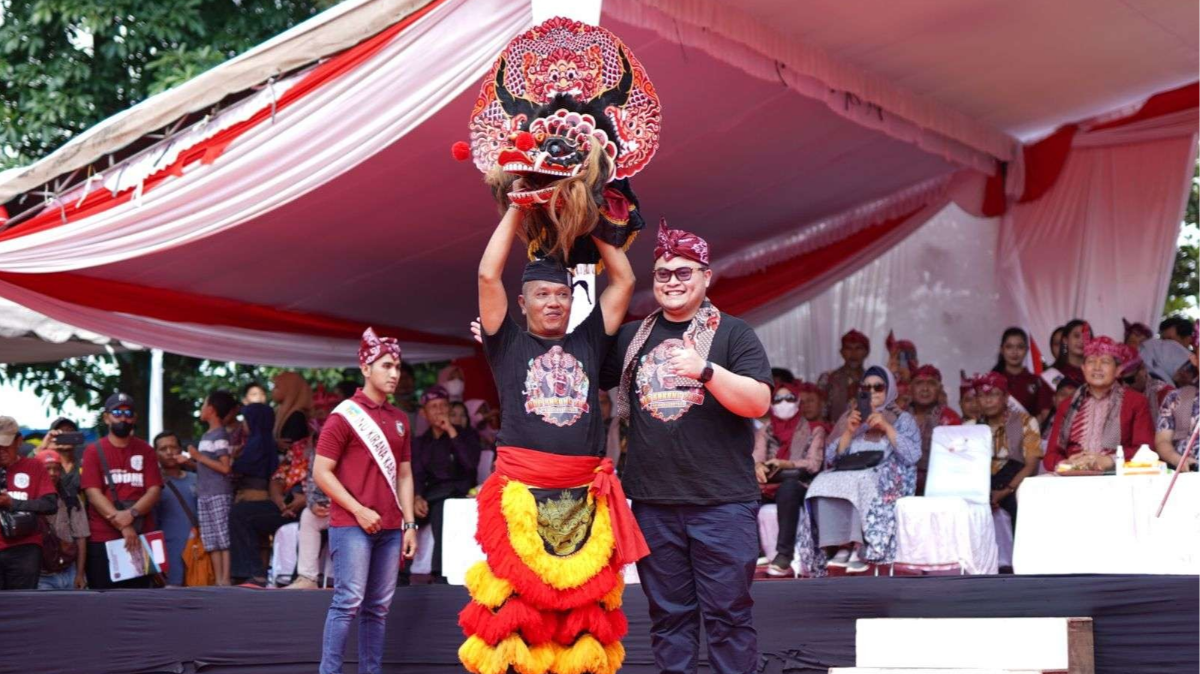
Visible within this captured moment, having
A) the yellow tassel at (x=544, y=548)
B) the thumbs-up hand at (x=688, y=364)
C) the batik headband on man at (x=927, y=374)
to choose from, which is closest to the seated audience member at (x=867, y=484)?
the batik headband on man at (x=927, y=374)

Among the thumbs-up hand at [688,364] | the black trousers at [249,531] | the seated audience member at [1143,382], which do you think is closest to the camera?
the thumbs-up hand at [688,364]

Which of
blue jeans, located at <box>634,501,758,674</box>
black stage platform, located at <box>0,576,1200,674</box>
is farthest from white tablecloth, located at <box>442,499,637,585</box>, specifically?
blue jeans, located at <box>634,501,758,674</box>

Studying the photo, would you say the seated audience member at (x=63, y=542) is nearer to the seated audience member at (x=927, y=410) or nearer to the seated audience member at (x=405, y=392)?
the seated audience member at (x=405, y=392)

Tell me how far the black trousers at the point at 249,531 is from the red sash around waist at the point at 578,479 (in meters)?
4.90

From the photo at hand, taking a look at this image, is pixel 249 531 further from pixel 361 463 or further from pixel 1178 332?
pixel 1178 332

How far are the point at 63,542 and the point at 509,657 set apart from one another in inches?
198

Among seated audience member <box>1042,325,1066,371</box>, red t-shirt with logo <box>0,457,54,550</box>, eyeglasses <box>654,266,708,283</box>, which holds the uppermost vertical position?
seated audience member <box>1042,325,1066,371</box>

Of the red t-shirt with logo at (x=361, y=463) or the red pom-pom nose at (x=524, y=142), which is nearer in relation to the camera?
the red pom-pom nose at (x=524, y=142)

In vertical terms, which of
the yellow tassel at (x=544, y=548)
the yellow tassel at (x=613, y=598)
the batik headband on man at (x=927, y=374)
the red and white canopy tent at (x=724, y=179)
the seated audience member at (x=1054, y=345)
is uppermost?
the red and white canopy tent at (x=724, y=179)

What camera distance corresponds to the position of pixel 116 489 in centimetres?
808

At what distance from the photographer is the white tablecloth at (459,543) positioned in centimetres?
671

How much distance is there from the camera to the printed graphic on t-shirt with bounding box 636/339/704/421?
3.91m

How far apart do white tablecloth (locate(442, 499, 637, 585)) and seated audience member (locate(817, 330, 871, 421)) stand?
2.68 metres

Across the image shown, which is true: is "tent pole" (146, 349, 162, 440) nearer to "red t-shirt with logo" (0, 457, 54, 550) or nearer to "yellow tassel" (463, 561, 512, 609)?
"red t-shirt with logo" (0, 457, 54, 550)
